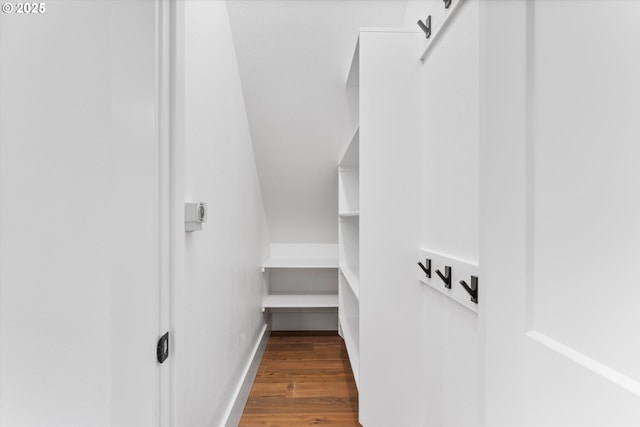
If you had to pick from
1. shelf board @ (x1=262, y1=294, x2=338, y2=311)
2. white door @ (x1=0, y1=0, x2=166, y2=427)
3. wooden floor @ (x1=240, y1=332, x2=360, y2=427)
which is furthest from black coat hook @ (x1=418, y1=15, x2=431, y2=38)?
shelf board @ (x1=262, y1=294, x2=338, y2=311)

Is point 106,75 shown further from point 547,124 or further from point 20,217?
point 547,124

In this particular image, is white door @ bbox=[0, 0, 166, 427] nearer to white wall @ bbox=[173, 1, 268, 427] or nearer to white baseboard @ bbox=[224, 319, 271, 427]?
white wall @ bbox=[173, 1, 268, 427]

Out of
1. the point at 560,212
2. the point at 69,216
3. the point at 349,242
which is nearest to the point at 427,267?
the point at 560,212

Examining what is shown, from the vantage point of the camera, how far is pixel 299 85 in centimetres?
204

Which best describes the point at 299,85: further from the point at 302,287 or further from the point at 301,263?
A: the point at 302,287

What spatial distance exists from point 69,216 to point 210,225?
704mm

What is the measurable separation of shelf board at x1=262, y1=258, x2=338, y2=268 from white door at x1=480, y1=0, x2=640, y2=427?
2065 mm

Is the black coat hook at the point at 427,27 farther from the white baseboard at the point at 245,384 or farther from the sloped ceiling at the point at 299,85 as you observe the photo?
the white baseboard at the point at 245,384

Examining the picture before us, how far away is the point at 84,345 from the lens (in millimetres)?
547

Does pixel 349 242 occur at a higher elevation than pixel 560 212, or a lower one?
lower

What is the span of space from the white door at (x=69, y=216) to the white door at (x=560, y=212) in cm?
60

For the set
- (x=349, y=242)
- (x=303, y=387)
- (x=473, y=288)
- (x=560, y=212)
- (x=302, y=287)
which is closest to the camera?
(x=560, y=212)

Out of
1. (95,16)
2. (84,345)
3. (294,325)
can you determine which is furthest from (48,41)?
(294,325)

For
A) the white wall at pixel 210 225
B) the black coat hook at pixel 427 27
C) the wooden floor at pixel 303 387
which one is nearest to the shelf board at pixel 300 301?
the wooden floor at pixel 303 387
